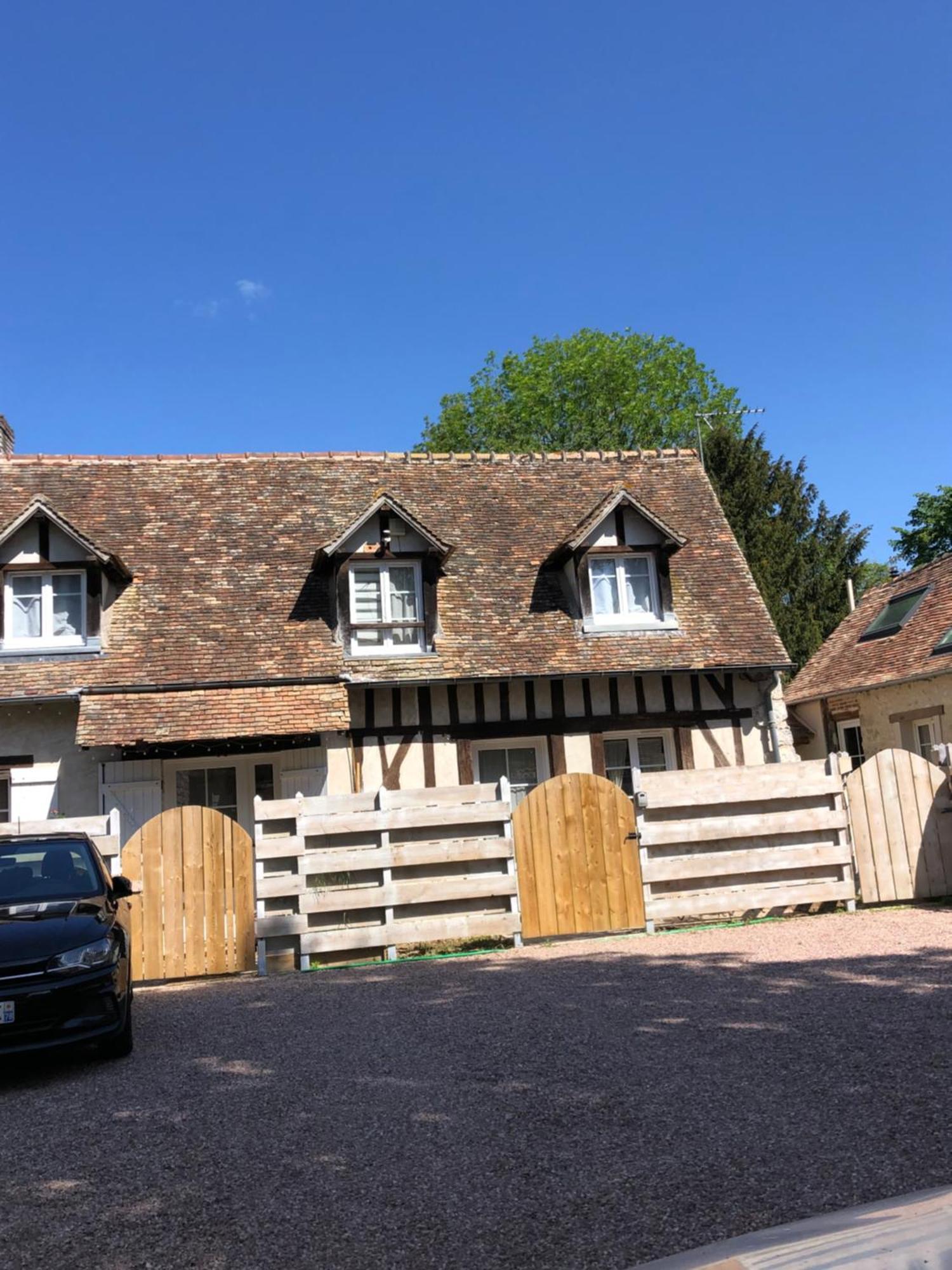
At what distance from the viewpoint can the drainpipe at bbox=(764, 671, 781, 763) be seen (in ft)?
45.2

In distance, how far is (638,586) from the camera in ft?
48.9

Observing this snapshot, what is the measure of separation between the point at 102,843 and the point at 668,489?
11.5 m

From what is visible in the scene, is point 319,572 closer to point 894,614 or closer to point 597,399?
point 894,614

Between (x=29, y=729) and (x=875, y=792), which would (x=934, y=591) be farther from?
(x=29, y=729)

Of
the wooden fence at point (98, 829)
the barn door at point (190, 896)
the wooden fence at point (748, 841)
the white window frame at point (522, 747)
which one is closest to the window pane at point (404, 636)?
the white window frame at point (522, 747)

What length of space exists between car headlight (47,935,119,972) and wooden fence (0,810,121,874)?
2.90 m

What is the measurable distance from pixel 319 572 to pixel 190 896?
6450 mm

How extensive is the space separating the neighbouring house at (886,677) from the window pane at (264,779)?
10.5 meters

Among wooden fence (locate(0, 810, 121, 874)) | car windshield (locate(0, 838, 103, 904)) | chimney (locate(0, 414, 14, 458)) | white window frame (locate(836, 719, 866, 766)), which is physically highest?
chimney (locate(0, 414, 14, 458))

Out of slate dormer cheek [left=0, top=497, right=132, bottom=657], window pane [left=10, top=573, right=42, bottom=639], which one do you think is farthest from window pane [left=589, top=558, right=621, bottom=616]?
window pane [left=10, top=573, right=42, bottom=639]

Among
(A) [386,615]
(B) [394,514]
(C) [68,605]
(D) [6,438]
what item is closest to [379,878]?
(A) [386,615]

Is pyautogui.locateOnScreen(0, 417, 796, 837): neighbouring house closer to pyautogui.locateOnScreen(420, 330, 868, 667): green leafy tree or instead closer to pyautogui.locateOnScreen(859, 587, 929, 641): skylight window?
pyautogui.locateOnScreen(859, 587, 929, 641): skylight window

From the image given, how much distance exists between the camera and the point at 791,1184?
350cm

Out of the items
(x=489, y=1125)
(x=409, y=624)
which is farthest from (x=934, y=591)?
(x=489, y=1125)
